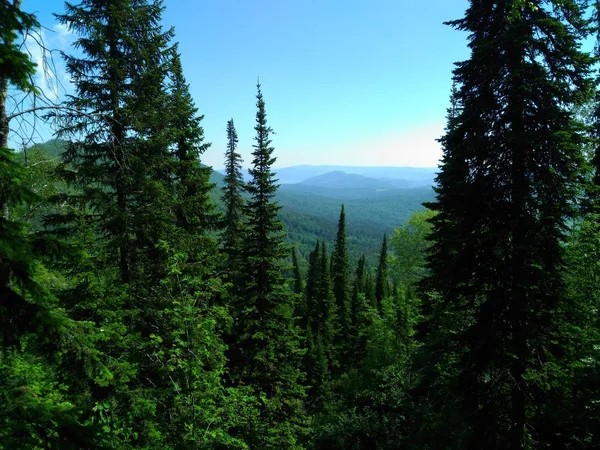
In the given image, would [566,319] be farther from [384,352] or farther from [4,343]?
[384,352]

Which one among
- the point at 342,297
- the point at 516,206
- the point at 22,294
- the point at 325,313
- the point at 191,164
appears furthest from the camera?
the point at 342,297

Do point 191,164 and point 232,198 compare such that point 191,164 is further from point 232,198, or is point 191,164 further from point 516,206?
point 516,206

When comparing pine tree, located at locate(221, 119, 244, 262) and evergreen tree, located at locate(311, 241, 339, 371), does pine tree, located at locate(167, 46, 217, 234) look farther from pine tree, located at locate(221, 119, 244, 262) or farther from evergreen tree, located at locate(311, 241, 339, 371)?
evergreen tree, located at locate(311, 241, 339, 371)

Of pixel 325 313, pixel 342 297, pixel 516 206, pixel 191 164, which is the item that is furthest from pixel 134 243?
pixel 342 297

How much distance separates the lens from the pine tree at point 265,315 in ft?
46.9

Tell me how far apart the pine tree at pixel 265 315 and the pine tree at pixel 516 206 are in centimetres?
767

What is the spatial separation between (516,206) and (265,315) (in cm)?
1075

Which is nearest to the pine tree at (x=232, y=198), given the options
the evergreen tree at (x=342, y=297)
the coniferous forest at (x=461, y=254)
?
the coniferous forest at (x=461, y=254)

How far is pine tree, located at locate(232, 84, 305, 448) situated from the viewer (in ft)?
46.9

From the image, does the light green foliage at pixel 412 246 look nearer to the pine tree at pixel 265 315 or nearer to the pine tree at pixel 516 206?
the pine tree at pixel 265 315

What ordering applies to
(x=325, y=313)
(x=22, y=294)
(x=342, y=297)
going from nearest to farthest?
(x=22, y=294) < (x=325, y=313) < (x=342, y=297)

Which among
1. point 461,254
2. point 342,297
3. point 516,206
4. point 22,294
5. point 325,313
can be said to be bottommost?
point 325,313

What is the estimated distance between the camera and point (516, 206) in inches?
318

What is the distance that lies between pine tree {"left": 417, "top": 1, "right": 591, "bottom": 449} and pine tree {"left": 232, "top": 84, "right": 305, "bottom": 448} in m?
7.67
